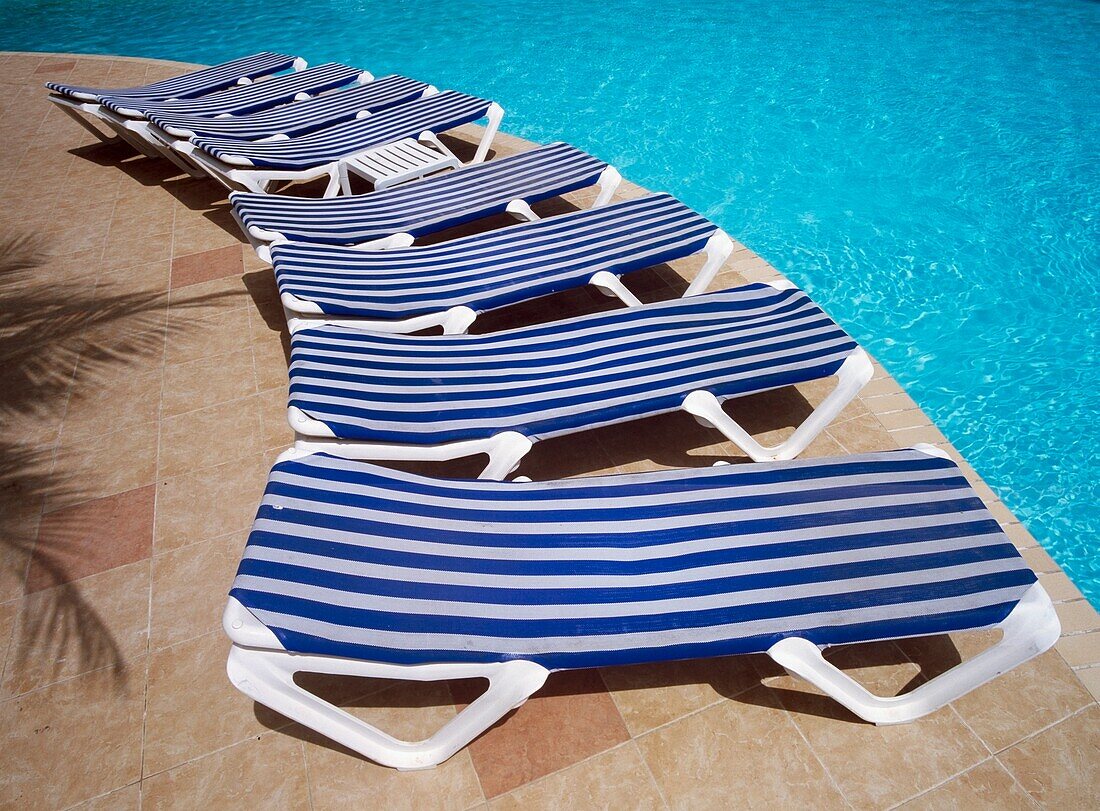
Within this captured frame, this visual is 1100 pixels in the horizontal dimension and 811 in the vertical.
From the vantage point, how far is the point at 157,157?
23.8 ft

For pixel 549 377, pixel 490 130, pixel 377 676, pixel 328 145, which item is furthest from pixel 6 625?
pixel 490 130

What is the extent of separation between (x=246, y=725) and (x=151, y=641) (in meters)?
0.64

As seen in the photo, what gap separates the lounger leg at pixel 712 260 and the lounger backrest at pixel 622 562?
1765mm

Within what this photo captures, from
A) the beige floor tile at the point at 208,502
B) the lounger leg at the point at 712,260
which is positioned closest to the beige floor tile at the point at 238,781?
the beige floor tile at the point at 208,502

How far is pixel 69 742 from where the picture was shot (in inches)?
103

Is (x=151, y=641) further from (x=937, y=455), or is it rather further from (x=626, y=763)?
(x=937, y=455)

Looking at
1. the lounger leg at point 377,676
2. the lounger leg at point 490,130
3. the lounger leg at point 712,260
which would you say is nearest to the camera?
the lounger leg at point 377,676

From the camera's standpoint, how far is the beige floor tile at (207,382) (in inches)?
162

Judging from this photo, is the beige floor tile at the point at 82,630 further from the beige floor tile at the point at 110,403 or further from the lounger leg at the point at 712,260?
the lounger leg at the point at 712,260

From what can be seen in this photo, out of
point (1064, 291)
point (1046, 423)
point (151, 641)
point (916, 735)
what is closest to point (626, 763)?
point (916, 735)

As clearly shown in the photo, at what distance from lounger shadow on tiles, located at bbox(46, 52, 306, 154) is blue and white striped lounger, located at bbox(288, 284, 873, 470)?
5.15 metres

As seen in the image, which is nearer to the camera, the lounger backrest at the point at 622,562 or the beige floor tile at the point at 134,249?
the lounger backrest at the point at 622,562

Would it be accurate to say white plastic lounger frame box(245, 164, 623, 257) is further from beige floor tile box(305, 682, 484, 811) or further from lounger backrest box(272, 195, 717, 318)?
beige floor tile box(305, 682, 484, 811)

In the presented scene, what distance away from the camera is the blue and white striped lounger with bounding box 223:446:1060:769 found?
2350 mm
